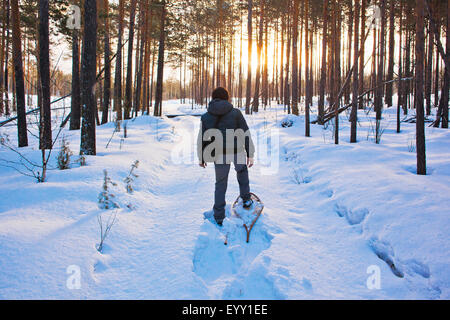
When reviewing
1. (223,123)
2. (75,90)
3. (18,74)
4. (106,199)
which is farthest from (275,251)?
(75,90)

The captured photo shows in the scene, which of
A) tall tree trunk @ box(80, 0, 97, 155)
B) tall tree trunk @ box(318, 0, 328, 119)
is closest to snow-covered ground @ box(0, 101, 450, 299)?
tall tree trunk @ box(80, 0, 97, 155)

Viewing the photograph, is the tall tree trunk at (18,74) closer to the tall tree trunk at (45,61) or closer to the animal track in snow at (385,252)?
the tall tree trunk at (45,61)

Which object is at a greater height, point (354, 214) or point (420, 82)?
point (420, 82)

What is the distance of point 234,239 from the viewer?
350 centimetres

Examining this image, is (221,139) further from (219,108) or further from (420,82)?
(420,82)

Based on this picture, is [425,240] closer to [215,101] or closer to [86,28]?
[215,101]

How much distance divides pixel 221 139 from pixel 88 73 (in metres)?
4.61

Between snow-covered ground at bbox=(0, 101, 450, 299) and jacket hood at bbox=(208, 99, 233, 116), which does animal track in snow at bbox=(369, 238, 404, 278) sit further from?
jacket hood at bbox=(208, 99, 233, 116)

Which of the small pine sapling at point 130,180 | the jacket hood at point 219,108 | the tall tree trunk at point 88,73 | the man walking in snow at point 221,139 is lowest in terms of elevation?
the small pine sapling at point 130,180

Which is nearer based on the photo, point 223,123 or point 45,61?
point 223,123

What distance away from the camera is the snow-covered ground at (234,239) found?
2.45m

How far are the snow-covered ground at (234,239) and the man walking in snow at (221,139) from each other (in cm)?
57

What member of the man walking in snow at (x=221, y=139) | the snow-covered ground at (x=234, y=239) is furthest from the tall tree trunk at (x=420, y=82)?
the man walking in snow at (x=221, y=139)
